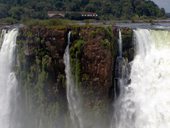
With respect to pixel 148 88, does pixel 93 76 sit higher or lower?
higher

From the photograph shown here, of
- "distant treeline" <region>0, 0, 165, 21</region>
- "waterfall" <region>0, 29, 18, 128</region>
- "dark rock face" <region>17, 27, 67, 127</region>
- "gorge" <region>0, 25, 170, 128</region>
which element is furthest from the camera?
"distant treeline" <region>0, 0, 165, 21</region>

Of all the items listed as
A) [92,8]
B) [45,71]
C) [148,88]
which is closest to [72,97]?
[45,71]


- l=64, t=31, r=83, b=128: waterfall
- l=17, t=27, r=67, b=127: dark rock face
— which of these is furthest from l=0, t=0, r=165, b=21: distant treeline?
l=64, t=31, r=83, b=128: waterfall

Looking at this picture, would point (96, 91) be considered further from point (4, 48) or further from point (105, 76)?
point (4, 48)

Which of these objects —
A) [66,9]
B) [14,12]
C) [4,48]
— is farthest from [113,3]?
[4,48]

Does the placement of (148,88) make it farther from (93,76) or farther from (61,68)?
(61,68)

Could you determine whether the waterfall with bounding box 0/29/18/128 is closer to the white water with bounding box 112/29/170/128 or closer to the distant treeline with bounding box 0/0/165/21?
the white water with bounding box 112/29/170/128
